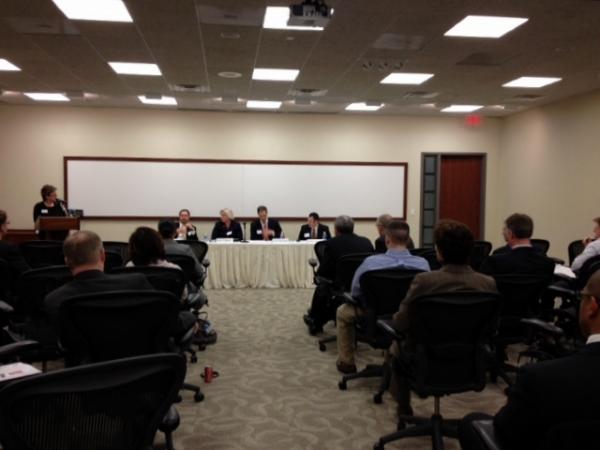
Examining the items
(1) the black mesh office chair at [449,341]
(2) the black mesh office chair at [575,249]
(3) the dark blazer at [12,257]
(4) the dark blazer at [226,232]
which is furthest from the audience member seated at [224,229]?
(1) the black mesh office chair at [449,341]

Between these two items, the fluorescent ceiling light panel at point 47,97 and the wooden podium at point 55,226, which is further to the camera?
the fluorescent ceiling light panel at point 47,97

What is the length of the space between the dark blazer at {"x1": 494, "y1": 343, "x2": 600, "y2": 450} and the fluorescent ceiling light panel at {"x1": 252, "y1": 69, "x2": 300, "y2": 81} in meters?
5.83

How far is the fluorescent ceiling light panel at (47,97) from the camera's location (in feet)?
27.2

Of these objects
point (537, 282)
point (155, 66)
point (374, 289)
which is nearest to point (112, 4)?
point (155, 66)

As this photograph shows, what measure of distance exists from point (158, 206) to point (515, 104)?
7040mm

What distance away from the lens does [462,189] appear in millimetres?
10695

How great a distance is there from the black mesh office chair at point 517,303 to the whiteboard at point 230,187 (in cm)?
672

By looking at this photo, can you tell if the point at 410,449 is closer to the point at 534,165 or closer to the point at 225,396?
the point at 225,396

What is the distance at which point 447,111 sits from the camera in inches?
384

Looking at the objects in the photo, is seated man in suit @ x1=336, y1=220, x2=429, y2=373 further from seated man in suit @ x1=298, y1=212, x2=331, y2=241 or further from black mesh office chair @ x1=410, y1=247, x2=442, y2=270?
seated man in suit @ x1=298, y1=212, x2=331, y2=241

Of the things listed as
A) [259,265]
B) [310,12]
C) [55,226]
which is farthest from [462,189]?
[55,226]

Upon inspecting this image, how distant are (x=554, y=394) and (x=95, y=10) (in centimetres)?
473

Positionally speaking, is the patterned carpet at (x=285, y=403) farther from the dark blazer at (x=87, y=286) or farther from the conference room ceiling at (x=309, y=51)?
the conference room ceiling at (x=309, y=51)

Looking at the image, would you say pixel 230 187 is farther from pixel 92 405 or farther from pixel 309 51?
pixel 92 405
